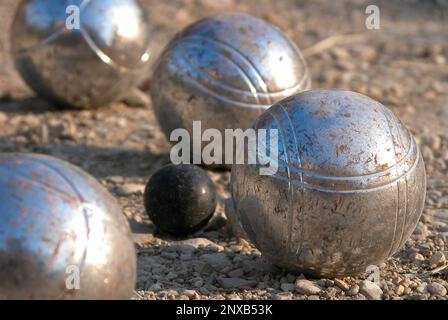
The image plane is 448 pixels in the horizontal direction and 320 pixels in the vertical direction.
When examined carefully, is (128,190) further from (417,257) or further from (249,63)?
(417,257)

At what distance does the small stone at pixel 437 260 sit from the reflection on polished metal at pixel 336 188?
1.89 feet

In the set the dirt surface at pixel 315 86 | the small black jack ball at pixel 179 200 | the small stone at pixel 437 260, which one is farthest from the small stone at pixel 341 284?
the small black jack ball at pixel 179 200

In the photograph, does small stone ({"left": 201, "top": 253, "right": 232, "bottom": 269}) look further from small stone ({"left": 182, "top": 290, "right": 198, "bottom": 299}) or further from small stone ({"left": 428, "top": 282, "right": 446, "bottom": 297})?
small stone ({"left": 428, "top": 282, "right": 446, "bottom": 297})

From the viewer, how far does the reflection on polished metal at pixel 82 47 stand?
316 inches

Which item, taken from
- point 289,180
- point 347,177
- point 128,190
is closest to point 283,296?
point 289,180

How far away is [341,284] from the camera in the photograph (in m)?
5.08

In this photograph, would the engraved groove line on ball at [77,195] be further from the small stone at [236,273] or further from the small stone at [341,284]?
the small stone at [341,284]

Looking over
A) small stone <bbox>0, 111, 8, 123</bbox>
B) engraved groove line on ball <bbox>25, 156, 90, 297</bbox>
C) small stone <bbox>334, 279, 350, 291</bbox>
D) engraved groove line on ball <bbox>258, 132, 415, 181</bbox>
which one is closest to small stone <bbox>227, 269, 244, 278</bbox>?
small stone <bbox>334, 279, 350, 291</bbox>

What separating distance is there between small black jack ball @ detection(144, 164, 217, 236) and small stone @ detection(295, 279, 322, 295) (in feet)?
3.83

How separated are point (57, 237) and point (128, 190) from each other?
113 inches

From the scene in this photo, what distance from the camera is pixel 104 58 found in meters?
8.15
